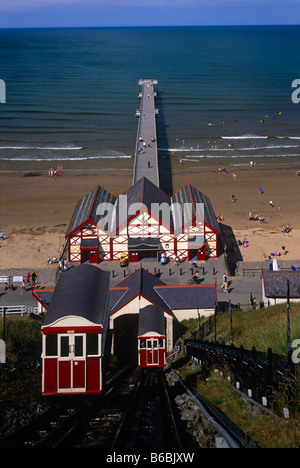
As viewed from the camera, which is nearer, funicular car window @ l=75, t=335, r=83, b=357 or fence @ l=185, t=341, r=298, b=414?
fence @ l=185, t=341, r=298, b=414

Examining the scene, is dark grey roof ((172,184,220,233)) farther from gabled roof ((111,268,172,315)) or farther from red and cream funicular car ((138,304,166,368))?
red and cream funicular car ((138,304,166,368))

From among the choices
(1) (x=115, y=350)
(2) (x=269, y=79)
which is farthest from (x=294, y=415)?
(2) (x=269, y=79)

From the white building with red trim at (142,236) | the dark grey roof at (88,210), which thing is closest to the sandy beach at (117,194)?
the dark grey roof at (88,210)

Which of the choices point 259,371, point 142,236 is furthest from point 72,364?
point 142,236

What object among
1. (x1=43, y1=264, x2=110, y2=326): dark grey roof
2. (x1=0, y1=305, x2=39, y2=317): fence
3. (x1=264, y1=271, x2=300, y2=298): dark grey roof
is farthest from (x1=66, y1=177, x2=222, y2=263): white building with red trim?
(x1=43, y1=264, x2=110, y2=326): dark grey roof

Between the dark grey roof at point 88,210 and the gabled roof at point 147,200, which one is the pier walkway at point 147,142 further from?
the dark grey roof at point 88,210

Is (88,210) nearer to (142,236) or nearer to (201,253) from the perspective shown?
(142,236)

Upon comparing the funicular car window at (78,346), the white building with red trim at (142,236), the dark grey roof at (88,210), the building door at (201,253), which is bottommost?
the funicular car window at (78,346)
